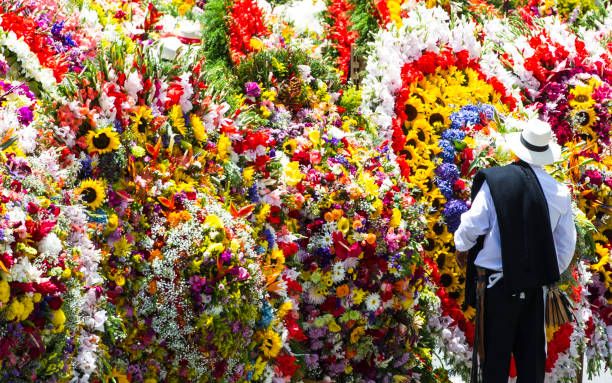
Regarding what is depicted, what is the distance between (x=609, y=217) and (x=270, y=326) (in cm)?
324

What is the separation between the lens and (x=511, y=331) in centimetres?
518

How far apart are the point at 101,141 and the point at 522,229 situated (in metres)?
2.33

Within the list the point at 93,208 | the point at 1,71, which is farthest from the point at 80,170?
the point at 1,71

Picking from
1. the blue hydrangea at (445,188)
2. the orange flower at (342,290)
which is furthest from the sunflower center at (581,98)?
the orange flower at (342,290)

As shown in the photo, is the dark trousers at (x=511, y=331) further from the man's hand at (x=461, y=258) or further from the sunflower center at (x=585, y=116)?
the sunflower center at (x=585, y=116)

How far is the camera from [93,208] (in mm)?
3990

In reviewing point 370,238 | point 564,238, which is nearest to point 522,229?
point 564,238

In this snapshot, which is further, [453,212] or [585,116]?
[585,116]

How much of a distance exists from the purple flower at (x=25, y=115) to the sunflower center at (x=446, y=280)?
9.76ft

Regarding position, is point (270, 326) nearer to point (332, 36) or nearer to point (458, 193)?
point (458, 193)

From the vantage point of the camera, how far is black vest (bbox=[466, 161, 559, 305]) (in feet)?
16.6

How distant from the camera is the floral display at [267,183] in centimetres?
378

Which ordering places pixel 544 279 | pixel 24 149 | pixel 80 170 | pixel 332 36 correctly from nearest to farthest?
pixel 24 149
pixel 80 170
pixel 544 279
pixel 332 36

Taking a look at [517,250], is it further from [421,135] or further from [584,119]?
[584,119]
